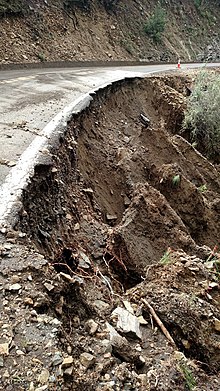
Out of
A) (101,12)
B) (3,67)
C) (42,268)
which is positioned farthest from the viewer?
(101,12)

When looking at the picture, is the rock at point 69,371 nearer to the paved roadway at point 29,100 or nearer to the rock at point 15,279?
the rock at point 15,279

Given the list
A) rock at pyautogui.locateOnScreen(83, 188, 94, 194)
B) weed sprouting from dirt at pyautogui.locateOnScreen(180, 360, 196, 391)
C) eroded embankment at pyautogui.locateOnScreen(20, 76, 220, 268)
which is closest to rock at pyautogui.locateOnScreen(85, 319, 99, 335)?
weed sprouting from dirt at pyautogui.locateOnScreen(180, 360, 196, 391)

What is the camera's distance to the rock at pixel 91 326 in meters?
3.35

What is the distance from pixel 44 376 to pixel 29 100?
662cm

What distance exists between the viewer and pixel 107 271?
5008 mm

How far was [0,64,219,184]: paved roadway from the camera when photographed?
571 centimetres

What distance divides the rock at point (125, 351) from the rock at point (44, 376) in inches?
29.7

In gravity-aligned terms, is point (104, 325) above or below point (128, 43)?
below

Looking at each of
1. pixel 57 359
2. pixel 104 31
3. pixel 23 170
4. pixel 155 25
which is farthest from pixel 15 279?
pixel 155 25

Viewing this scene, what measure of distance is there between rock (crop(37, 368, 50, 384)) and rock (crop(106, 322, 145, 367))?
0.75 meters

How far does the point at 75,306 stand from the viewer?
11.5 ft

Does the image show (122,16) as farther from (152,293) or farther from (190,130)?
(152,293)

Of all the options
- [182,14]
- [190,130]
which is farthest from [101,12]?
[190,130]

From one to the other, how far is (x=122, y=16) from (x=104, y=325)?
24.5 meters
